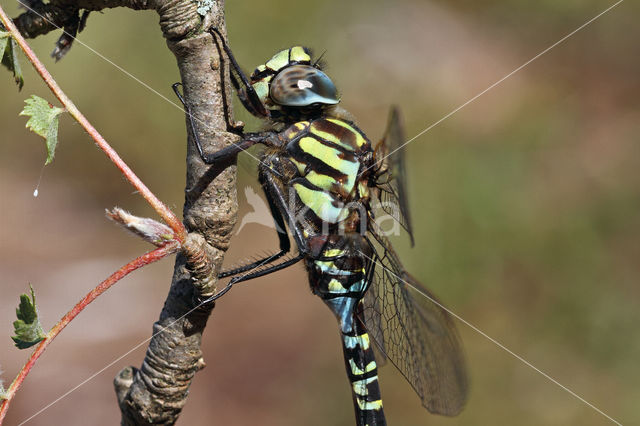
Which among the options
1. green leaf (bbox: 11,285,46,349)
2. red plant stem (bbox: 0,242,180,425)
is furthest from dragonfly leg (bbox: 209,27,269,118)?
green leaf (bbox: 11,285,46,349)

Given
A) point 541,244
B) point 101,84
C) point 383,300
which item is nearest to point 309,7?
point 101,84

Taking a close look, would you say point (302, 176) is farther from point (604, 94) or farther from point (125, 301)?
point (604, 94)

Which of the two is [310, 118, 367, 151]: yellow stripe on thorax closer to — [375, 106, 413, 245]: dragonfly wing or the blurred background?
[375, 106, 413, 245]: dragonfly wing

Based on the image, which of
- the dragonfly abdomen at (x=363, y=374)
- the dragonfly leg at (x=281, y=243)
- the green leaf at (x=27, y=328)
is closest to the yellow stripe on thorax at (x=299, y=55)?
the dragonfly leg at (x=281, y=243)

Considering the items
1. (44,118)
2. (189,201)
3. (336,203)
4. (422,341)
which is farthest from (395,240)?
(44,118)

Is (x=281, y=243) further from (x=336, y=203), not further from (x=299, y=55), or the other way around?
(x=299, y=55)

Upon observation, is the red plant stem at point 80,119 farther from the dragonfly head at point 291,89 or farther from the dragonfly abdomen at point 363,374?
the dragonfly abdomen at point 363,374
